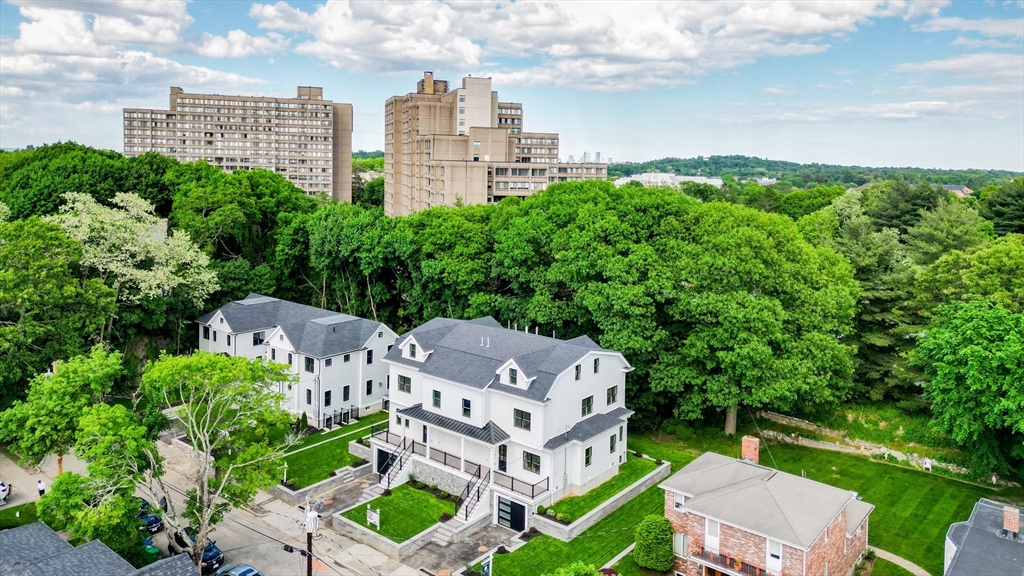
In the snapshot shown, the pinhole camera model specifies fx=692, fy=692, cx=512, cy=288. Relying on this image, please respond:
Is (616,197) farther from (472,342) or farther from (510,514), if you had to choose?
(510,514)

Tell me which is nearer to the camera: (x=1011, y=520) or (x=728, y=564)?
(x=1011, y=520)

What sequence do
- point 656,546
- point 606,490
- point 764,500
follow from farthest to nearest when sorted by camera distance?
point 606,490 → point 656,546 → point 764,500

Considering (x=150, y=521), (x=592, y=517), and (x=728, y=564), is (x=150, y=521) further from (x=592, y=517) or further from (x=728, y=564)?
(x=728, y=564)

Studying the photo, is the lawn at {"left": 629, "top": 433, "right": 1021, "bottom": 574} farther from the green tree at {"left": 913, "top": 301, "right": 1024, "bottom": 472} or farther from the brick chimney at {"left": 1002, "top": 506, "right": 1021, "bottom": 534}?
the brick chimney at {"left": 1002, "top": 506, "right": 1021, "bottom": 534}

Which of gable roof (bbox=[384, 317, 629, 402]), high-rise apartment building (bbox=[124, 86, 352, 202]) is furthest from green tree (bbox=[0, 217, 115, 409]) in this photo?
high-rise apartment building (bbox=[124, 86, 352, 202])

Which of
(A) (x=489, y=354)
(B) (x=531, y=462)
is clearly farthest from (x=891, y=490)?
(A) (x=489, y=354)

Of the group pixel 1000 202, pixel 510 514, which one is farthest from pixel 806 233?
pixel 510 514
